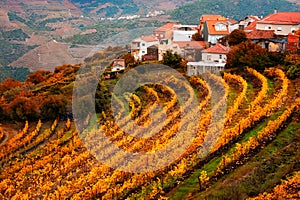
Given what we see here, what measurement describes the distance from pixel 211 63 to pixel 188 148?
14226 millimetres

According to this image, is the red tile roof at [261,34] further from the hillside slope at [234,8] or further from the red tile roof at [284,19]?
the hillside slope at [234,8]

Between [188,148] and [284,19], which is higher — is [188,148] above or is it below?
below

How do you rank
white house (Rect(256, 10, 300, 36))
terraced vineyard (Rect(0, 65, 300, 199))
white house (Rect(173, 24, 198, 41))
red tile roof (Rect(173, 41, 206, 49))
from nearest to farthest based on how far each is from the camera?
terraced vineyard (Rect(0, 65, 300, 199)) → white house (Rect(256, 10, 300, 36)) → red tile roof (Rect(173, 41, 206, 49)) → white house (Rect(173, 24, 198, 41))

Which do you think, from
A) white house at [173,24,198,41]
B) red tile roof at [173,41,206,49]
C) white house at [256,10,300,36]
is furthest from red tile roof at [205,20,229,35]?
white house at [173,24,198,41]

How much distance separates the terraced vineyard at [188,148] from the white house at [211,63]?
194cm

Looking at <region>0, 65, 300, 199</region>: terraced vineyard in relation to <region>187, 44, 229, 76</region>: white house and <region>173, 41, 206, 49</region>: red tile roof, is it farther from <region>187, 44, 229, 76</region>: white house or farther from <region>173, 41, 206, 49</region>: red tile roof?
<region>173, 41, 206, 49</region>: red tile roof

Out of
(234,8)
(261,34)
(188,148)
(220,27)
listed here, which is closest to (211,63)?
(261,34)

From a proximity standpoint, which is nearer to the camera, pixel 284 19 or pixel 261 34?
pixel 261 34

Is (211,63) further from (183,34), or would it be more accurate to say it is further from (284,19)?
(183,34)

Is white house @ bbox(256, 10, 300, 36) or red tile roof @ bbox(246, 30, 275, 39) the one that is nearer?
red tile roof @ bbox(246, 30, 275, 39)

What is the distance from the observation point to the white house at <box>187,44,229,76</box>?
2748 centimetres

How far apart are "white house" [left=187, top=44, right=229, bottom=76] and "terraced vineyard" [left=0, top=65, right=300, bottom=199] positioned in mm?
A: 1936

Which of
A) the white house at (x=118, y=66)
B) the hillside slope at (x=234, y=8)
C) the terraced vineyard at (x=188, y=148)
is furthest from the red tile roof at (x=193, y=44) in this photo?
the hillside slope at (x=234, y=8)

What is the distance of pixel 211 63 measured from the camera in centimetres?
2838
